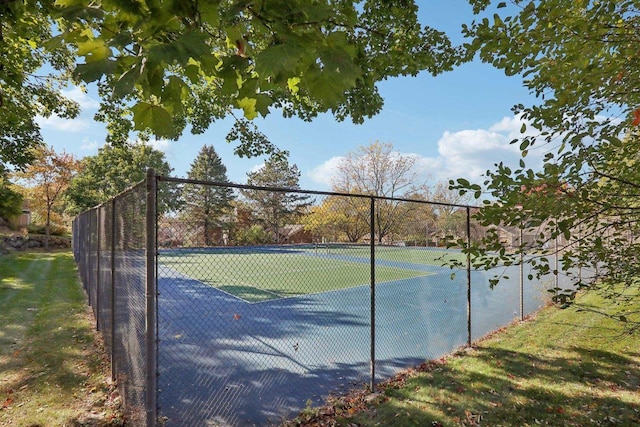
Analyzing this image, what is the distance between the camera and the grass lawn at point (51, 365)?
308cm

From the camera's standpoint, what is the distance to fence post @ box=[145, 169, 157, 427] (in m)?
2.10

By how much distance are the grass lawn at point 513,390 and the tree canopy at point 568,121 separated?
2.82 feet

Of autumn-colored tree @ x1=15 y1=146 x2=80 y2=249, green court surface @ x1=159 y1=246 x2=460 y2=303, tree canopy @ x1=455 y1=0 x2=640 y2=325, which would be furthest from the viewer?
autumn-colored tree @ x1=15 y1=146 x2=80 y2=249

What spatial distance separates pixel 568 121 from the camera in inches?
86.0

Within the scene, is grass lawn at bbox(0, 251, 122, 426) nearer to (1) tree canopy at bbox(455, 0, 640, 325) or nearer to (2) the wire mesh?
(2) the wire mesh

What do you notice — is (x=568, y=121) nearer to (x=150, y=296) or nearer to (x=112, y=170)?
(x=150, y=296)

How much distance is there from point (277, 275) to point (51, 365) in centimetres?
984

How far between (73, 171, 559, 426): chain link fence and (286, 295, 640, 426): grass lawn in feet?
1.21

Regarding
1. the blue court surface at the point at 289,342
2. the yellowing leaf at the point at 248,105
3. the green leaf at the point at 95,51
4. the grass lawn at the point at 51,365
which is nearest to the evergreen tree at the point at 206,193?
the blue court surface at the point at 289,342

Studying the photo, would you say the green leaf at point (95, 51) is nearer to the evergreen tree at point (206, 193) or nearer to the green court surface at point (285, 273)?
the green court surface at point (285, 273)

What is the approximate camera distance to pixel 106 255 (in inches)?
165

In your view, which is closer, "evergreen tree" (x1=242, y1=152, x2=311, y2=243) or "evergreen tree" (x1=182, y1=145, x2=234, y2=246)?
"evergreen tree" (x1=182, y1=145, x2=234, y2=246)

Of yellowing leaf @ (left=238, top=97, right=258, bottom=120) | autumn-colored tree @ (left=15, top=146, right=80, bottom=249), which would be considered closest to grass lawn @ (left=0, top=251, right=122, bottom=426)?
yellowing leaf @ (left=238, top=97, right=258, bottom=120)

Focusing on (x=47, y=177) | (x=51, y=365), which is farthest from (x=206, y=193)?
(x=51, y=365)
